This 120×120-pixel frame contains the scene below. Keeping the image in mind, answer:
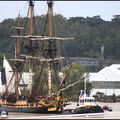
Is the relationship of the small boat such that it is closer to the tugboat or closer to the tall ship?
the tugboat

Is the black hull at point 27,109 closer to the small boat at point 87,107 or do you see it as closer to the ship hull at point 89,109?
the small boat at point 87,107

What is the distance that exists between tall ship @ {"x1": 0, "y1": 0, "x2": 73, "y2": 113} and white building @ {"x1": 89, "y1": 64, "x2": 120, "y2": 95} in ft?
135

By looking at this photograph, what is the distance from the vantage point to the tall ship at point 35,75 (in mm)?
72625

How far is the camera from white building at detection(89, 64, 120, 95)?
125256mm

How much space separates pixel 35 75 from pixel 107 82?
155 feet

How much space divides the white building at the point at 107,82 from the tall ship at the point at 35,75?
41300 mm

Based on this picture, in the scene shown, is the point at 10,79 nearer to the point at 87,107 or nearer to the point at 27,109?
the point at 27,109

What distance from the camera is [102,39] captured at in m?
195

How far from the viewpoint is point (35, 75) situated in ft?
267

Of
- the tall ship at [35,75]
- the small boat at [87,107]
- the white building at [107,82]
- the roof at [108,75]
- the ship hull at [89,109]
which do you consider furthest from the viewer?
the roof at [108,75]

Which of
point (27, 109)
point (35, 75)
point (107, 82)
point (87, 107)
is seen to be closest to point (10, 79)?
point (35, 75)

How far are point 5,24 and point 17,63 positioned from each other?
102852mm

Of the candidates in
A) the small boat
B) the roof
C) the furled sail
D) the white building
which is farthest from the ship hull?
the roof

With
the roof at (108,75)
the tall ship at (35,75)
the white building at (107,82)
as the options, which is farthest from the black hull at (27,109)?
the roof at (108,75)
